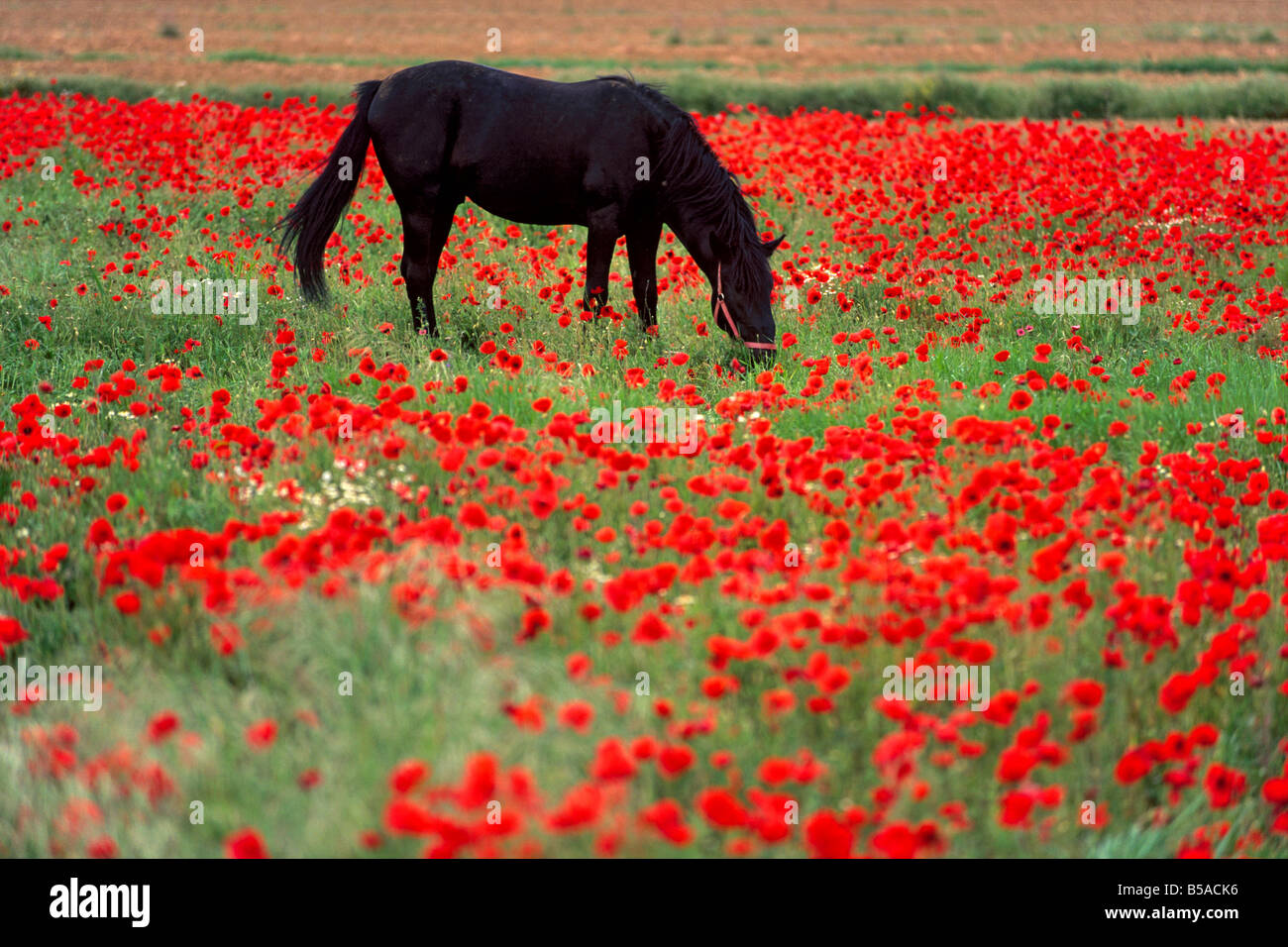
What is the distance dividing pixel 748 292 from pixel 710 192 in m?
0.65

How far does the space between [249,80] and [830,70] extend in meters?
14.0

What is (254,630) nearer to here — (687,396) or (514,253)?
(687,396)

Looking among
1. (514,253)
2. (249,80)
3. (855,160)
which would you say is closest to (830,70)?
(249,80)

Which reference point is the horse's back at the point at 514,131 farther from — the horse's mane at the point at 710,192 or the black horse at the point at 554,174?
the horse's mane at the point at 710,192

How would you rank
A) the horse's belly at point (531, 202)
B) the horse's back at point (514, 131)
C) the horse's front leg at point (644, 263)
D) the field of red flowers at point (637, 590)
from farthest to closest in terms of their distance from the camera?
the horse's front leg at point (644, 263)
the horse's belly at point (531, 202)
the horse's back at point (514, 131)
the field of red flowers at point (637, 590)

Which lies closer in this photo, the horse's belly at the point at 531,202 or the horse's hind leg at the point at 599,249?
the horse's hind leg at the point at 599,249

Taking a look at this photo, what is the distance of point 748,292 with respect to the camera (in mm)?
6758

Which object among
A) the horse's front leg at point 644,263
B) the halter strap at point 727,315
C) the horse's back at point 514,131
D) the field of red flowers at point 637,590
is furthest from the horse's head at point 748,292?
the horse's back at point 514,131

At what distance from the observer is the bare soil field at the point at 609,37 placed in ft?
89.0

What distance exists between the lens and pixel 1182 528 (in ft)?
13.9

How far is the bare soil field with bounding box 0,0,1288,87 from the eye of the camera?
27125 millimetres

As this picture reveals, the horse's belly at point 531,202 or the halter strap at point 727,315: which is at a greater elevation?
the horse's belly at point 531,202

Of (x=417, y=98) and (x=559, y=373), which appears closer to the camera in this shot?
(x=559, y=373)

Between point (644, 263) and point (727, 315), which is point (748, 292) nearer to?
point (727, 315)
